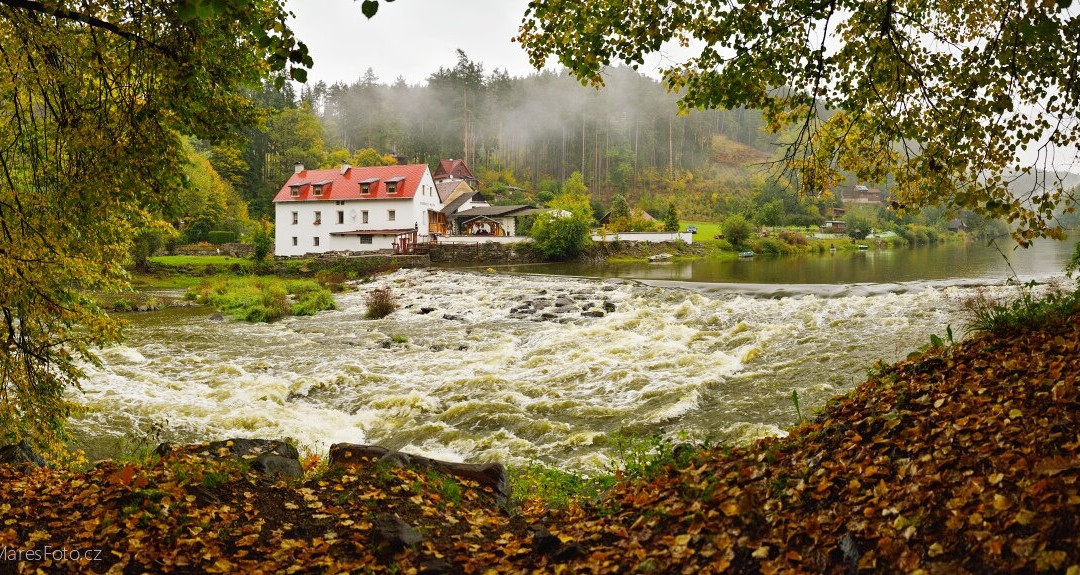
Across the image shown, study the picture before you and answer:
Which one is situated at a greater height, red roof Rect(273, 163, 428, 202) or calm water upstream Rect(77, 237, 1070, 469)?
red roof Rect(273, 163, 428, 202)

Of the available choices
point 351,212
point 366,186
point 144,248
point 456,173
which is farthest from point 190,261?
point 456,173

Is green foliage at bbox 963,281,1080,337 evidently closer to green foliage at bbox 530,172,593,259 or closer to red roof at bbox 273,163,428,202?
green foliage at bbox 530,172,593,259

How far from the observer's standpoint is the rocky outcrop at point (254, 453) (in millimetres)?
6246

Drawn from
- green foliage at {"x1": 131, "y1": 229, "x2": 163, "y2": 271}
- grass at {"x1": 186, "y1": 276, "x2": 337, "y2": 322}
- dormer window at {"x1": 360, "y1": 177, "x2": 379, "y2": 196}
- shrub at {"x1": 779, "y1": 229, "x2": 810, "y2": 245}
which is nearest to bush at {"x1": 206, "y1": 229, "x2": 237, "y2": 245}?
dormer window at {"x1": 360, "y1": 177, "x2": 379, "y2": 196}

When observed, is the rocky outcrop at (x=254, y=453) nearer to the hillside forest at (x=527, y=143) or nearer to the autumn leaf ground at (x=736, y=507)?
the autumn leaf ground at (x=736, y=507)

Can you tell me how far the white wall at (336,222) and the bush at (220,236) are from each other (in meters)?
3.70

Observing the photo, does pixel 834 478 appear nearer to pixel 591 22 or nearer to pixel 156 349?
pixel 591 22

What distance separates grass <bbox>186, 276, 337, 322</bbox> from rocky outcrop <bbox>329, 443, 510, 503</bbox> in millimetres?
17047

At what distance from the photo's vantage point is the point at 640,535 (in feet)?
14.9

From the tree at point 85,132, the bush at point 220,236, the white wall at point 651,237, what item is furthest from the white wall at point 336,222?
the tree at point 85,132

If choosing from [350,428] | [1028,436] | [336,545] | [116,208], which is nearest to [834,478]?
[1028,436]

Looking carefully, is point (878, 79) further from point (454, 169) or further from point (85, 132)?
point (454, 169)

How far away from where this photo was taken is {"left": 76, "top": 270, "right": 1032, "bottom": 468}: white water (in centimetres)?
998

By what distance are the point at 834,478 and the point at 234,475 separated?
502cm
